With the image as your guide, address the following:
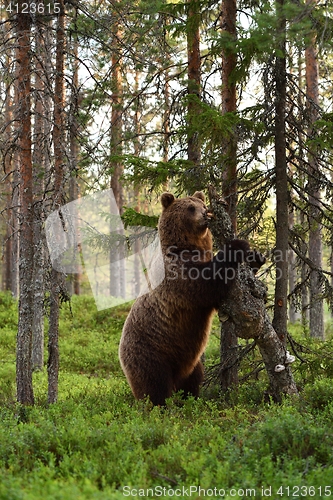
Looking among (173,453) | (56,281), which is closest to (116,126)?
(56,281)

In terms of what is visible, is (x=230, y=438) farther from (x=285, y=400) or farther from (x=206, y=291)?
(x=206, y=291)

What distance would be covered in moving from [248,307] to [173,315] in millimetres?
Answer: 1407

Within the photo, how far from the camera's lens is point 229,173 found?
10.2 meters

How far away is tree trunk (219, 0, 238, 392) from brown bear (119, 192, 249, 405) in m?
1.12

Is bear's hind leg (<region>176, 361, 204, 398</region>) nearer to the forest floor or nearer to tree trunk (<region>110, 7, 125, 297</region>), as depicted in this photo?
the forest floor

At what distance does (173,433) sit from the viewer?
20.5ft

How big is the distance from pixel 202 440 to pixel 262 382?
4483 mm

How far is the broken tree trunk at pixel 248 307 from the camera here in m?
7.88

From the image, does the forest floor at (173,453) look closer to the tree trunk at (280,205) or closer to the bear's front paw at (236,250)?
the tree trunk at (280,205)

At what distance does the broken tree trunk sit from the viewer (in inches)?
310

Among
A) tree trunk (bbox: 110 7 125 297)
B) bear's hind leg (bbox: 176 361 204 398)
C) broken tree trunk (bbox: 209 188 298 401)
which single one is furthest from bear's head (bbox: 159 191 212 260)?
bear's hind leg (bbox: 176 361 204 398)

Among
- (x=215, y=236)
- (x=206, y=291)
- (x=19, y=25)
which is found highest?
(x=19, y=25)

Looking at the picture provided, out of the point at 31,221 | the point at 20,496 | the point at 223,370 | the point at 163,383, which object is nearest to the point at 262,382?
the point at 223,370

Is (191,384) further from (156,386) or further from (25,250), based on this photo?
(25,250)
